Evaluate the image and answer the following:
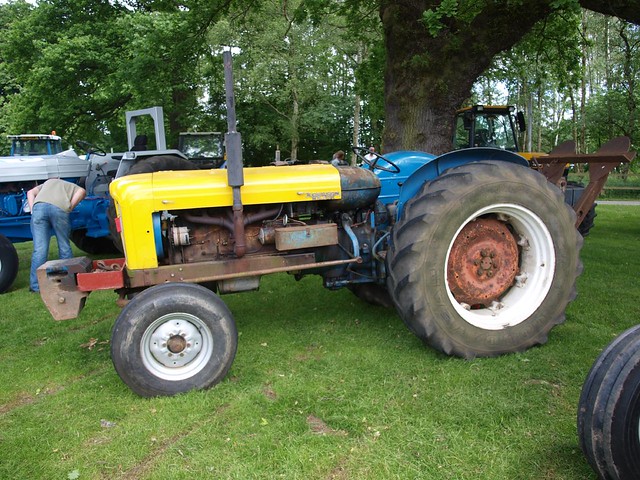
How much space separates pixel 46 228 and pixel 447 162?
195 inches

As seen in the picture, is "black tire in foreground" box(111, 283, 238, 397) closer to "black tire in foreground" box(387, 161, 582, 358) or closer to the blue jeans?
"black tire in foreground" box(387, 161, 582, 358)

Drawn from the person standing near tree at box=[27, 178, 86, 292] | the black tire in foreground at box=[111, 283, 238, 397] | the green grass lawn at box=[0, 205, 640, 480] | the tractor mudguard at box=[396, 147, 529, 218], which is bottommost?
the green grass lawn at box=[0, 205, 640, 480]

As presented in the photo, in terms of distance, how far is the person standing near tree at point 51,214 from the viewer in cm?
628

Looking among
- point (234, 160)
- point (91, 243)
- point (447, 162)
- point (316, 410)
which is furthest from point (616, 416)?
point (91, 243)

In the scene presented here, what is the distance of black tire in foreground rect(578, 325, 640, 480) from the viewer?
2127mm

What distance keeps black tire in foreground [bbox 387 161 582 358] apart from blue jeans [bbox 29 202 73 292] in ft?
14.9

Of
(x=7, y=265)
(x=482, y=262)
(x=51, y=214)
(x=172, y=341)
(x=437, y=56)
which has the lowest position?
(x=7, y=265)

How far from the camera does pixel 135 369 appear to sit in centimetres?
323

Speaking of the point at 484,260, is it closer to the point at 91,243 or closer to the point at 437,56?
the point at 437,56

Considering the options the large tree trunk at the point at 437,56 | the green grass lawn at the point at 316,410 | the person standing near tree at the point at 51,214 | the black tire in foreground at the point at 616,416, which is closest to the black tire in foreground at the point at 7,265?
the person standing near tree at the point at 51,214

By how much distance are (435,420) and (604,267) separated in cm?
502

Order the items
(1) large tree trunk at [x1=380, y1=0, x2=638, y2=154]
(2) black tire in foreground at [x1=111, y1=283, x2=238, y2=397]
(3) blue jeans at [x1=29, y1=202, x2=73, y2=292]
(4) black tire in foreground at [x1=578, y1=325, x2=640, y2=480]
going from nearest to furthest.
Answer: (4) black tire in foreground at [x1=578, y1=325, x2=640, y2=480]
(2) black tire in foreground at [x1=111, y1=283, x2=238, y2=397]
(3) blue jeans at [x1=29, y1=202, x2=73, y2=292]
(1) large tree trunk at [x1=380, y1=0, x2=638, y2=154]

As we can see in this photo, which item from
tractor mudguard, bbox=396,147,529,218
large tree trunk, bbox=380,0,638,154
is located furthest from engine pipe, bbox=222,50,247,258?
large tree trunk, bbox=380,0,638,154

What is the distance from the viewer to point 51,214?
630cm
